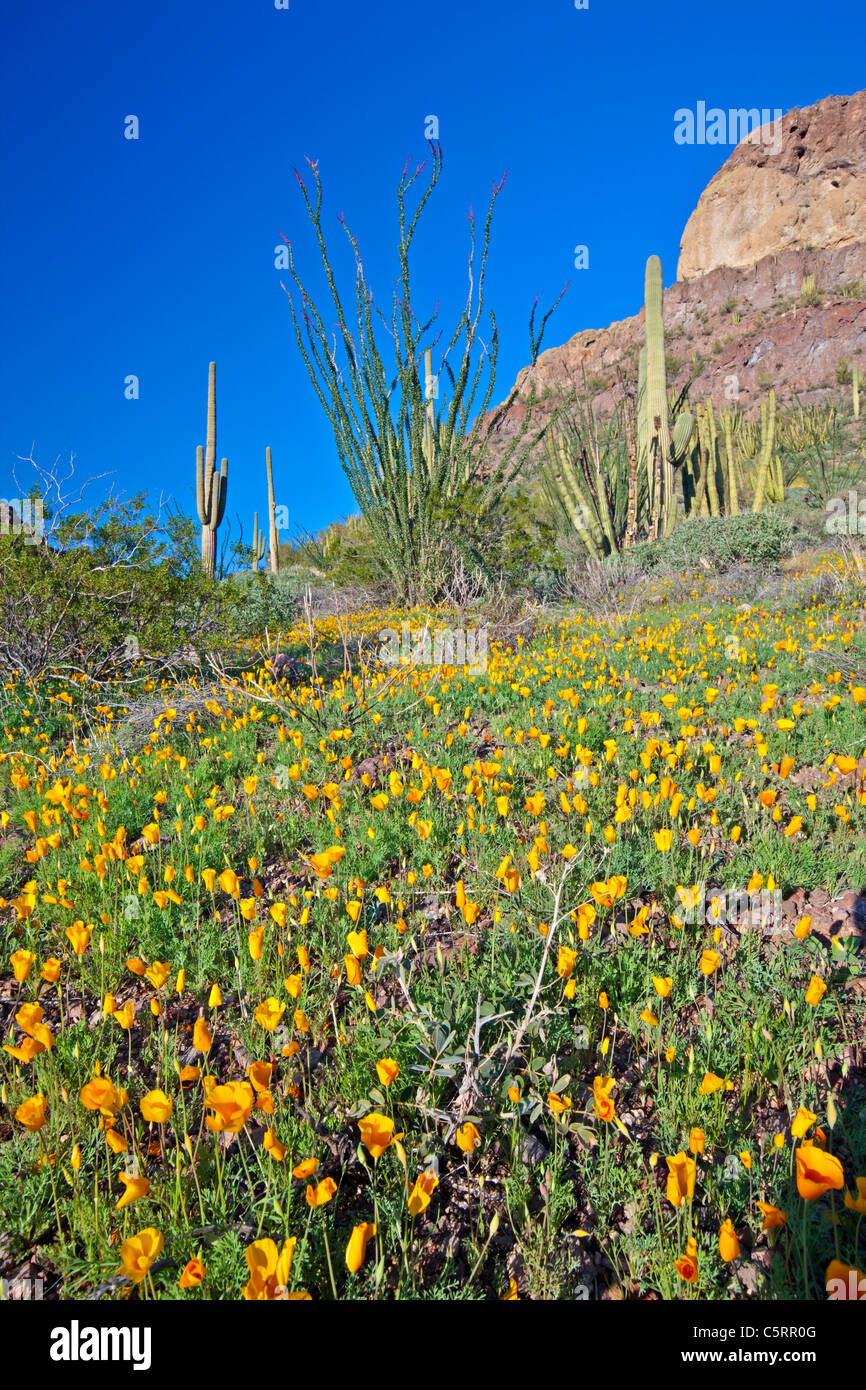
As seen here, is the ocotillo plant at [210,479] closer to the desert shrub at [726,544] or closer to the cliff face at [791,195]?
the desert shrub at [726,544]

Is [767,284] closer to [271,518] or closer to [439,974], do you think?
[271,518]

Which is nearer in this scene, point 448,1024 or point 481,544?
point 448,1024

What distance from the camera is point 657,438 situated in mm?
12984

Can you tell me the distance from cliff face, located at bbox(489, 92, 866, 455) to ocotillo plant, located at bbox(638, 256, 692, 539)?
25.0 meters

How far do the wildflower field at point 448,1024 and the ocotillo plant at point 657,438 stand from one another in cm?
1036

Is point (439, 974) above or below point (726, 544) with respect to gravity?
below

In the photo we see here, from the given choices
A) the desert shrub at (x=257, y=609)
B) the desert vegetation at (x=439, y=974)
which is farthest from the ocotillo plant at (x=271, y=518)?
the desert vegetation at (x=439, y=974)

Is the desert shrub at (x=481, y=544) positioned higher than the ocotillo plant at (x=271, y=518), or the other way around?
the ocotillo plant at (x=271, y=518)

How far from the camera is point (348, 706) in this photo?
4219 mm

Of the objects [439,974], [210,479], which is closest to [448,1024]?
[439,974]

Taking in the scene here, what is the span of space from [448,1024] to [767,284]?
5849 centimetres

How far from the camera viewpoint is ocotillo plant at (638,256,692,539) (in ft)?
42.5

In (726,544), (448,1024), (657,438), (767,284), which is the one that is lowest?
(448,1024)

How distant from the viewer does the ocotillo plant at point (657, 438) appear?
13.0 metres
